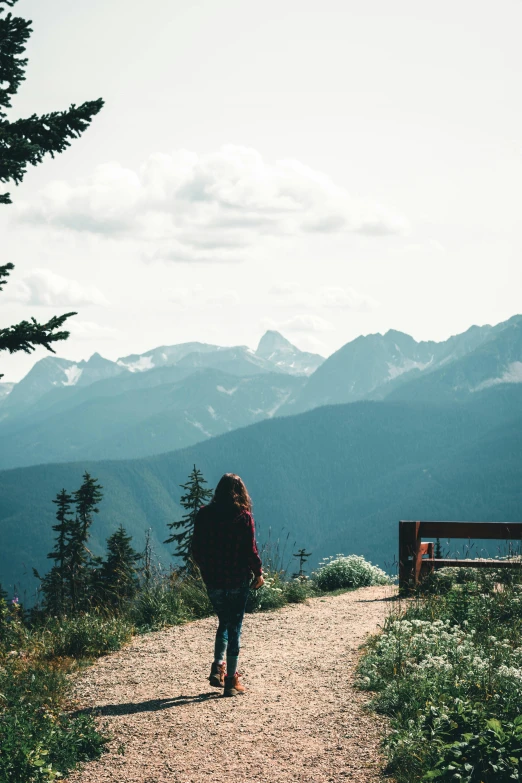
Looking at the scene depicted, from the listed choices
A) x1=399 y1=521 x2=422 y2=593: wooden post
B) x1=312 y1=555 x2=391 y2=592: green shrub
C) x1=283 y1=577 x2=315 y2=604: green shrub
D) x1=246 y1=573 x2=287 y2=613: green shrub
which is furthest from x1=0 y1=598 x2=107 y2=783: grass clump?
x1=312 y1=555 x2=391 y2=592: green shrub

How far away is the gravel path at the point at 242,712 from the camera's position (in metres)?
6.00

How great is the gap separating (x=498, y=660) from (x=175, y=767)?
10.6 ft

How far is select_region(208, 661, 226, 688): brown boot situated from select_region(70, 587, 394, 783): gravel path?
0.10 m

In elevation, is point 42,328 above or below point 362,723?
above

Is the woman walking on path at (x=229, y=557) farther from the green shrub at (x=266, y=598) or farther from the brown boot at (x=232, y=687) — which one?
the green shrub at (x=266, y=598)

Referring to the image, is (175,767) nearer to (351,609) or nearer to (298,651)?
(298,651)

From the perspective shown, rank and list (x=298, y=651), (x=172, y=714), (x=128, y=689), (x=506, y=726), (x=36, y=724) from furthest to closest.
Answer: (x=298, y=651), (x=128, y=689), (x=172, y=714), (x=36, y=724), (x=506, y=726)

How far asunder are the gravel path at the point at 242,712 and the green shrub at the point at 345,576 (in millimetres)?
4635

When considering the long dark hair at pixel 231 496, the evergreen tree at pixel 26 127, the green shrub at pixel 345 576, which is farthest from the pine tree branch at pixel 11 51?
the green shrub at pixel 345 576

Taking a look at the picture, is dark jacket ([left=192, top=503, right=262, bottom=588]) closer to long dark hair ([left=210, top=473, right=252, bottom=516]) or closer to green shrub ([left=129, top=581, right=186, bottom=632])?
long dark hair ([left=210, top=473, right=252, bottom=516])

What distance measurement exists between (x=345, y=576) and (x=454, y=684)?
878 centimetres

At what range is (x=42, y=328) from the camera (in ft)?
32.9

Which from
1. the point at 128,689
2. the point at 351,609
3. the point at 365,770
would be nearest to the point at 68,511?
the point at 351,609

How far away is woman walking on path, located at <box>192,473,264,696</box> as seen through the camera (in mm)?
7711
